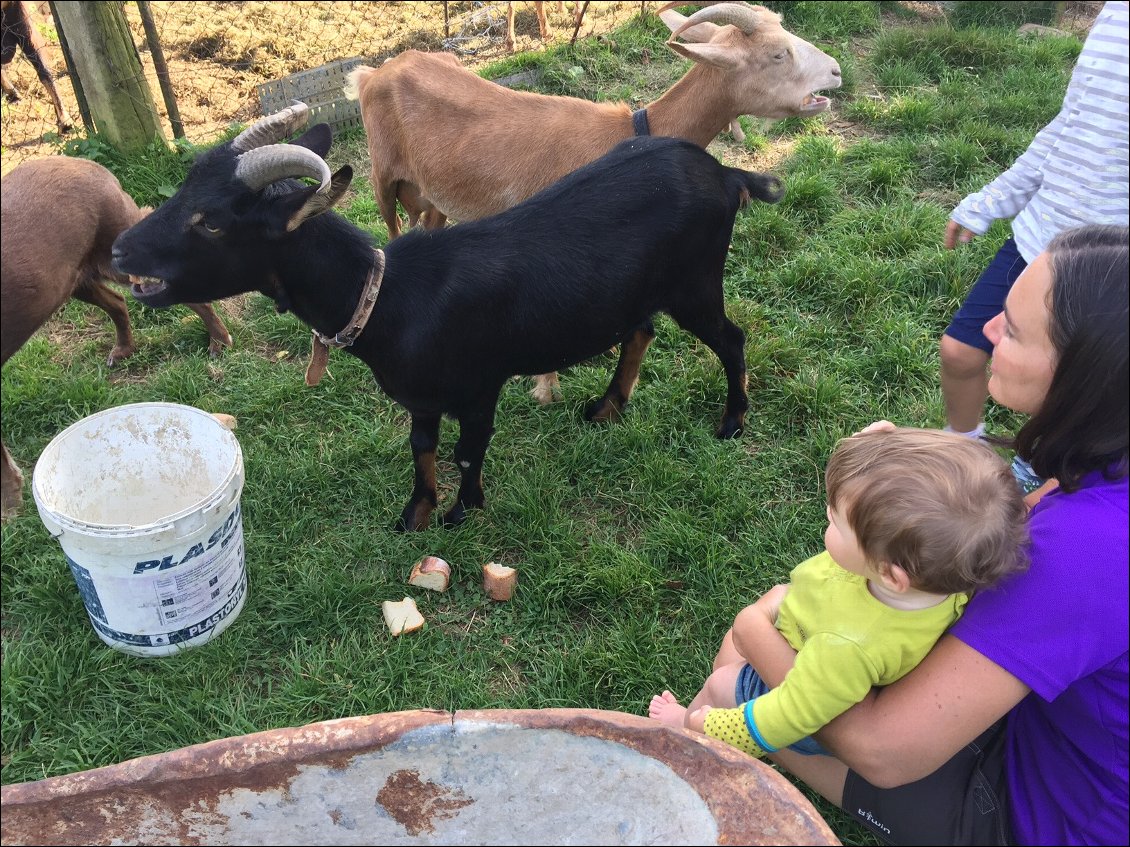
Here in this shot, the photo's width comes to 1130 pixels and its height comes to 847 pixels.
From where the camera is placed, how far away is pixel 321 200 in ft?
9.27

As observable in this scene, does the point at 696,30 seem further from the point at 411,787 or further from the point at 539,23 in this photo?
the point at 411,787

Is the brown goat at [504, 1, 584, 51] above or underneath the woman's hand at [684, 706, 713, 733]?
above

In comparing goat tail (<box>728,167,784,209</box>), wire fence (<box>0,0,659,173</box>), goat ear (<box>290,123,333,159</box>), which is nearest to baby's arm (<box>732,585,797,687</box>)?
goat tail (<box>728,167,784,209</box>)

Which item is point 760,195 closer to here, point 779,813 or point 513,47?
point 779,813

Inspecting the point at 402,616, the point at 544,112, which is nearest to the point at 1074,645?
the point at 402,616

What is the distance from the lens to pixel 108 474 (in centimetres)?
314

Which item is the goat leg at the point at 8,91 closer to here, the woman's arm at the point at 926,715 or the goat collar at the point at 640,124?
the goat collar at the point at 640,124

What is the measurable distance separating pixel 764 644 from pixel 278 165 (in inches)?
79.0

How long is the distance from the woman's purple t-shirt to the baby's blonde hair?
0.06 meters

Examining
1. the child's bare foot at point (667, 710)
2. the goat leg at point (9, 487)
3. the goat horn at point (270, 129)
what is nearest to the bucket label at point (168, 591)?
the goat leg at point (9, 487)

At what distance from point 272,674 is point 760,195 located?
2.65 meters

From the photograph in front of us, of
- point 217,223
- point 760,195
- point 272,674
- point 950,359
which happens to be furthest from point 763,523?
point 217,223

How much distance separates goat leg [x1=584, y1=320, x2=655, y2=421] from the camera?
3.97 metres

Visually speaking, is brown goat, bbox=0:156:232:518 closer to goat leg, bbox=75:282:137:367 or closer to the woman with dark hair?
goat leg, bbox=75:282:137:367
